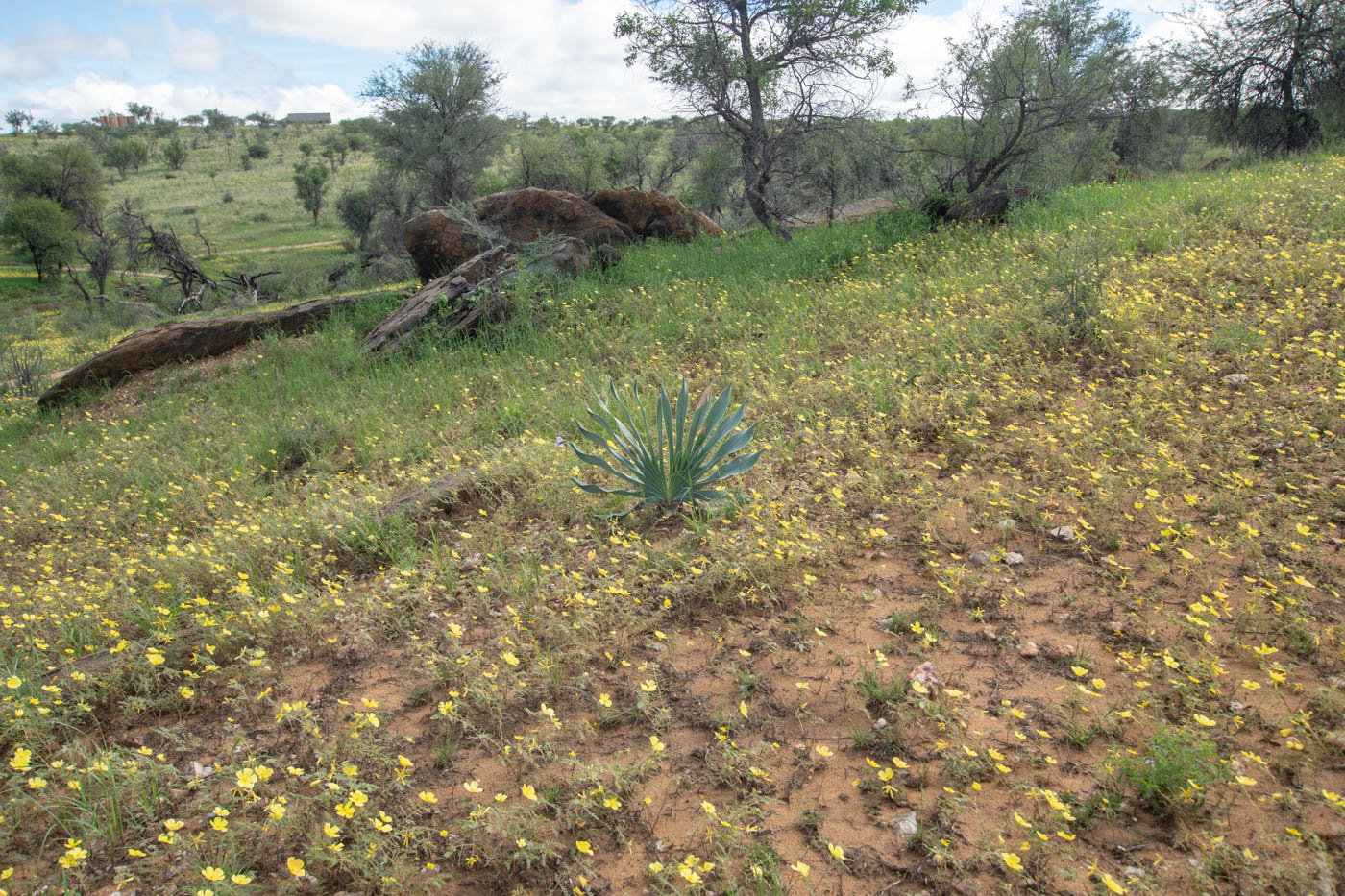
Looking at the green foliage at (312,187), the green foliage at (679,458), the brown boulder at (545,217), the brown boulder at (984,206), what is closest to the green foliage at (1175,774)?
the green foliage at (679,458)

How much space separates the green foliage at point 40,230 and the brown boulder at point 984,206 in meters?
30.7

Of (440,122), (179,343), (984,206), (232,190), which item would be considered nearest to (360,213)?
(440,122)

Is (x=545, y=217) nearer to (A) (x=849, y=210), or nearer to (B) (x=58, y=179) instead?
(A) (x=849, y=210)

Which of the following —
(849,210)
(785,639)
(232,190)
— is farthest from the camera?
(232,190)

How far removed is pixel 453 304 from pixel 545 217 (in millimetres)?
3010

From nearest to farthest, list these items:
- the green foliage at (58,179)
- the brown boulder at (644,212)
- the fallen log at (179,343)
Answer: the fallen log at (179,343), the brown boulder at (644,212), the green foliage at (58,179)

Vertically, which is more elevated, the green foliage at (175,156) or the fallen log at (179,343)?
the green foliage at (175,156)

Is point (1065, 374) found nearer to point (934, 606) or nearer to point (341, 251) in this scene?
point (934, 606)

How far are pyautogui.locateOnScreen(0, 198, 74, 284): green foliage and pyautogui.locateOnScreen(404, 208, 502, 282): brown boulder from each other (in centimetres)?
2327

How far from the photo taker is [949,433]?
4762mm

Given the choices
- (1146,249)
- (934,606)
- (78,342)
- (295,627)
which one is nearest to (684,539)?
(934,606)

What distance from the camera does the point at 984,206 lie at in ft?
31.4

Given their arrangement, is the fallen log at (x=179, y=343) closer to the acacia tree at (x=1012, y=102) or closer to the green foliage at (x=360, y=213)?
the acacia tree at (x=1012, y=102)

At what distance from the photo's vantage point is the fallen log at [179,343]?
32.4ft
